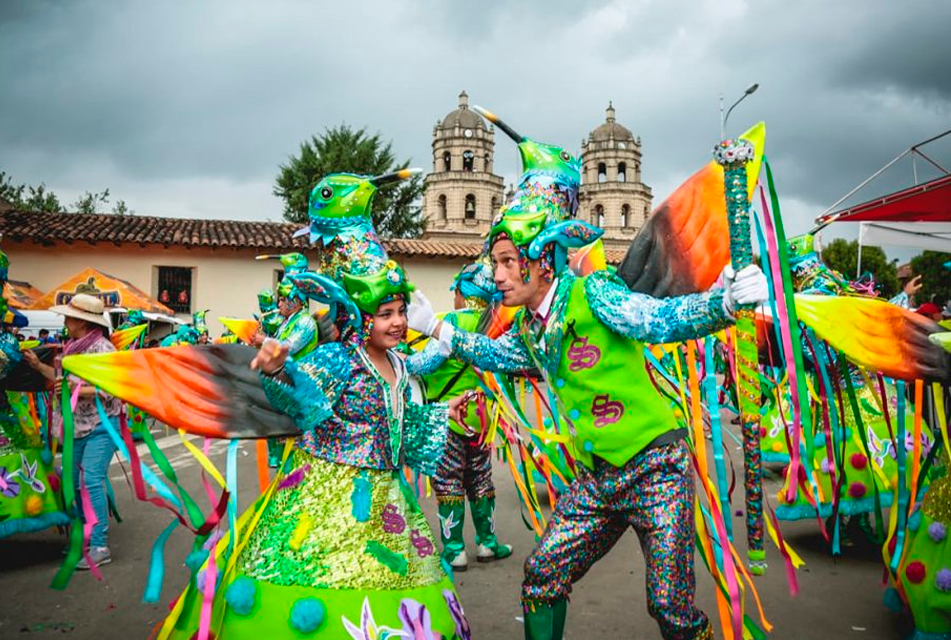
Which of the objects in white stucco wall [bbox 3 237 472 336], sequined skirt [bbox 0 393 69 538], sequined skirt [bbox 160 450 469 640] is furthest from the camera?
white stucco wall [bbox 3 237 472 336]

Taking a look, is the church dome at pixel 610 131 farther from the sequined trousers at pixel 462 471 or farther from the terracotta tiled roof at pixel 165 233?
the sequined trousers at pixel 462 471

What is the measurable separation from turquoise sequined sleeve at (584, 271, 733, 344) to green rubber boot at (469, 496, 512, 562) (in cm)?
250

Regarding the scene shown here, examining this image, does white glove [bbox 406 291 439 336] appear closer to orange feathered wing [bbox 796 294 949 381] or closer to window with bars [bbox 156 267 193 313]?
orange feathered wing [bbox 796 294 949 381]

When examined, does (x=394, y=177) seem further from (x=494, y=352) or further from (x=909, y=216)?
→ (x=909, y=216)

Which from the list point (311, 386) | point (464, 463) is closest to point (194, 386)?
point (311, 386)

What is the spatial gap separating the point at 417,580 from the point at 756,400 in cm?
136

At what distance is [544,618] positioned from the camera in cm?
269

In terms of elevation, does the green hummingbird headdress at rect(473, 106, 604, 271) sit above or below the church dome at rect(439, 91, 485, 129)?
below

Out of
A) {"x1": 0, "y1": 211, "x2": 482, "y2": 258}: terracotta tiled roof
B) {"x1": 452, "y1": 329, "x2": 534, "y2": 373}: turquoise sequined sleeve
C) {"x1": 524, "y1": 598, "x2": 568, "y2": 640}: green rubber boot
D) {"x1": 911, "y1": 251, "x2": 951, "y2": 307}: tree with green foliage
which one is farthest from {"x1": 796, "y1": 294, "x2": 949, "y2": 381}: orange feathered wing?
{"x1": 911, "y1": 251, "x2": 951, "y2": 307}: tree with green foliage

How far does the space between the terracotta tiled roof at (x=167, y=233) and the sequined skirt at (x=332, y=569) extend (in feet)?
55.1

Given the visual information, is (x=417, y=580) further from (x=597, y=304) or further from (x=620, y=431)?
(x=597, y=304)

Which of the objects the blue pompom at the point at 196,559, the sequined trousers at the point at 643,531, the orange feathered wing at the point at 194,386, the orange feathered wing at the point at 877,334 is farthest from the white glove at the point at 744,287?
the blue pompom at the point at 196,559

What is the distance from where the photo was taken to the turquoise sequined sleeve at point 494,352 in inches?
122

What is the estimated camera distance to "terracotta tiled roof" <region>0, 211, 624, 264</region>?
19.3 meters
